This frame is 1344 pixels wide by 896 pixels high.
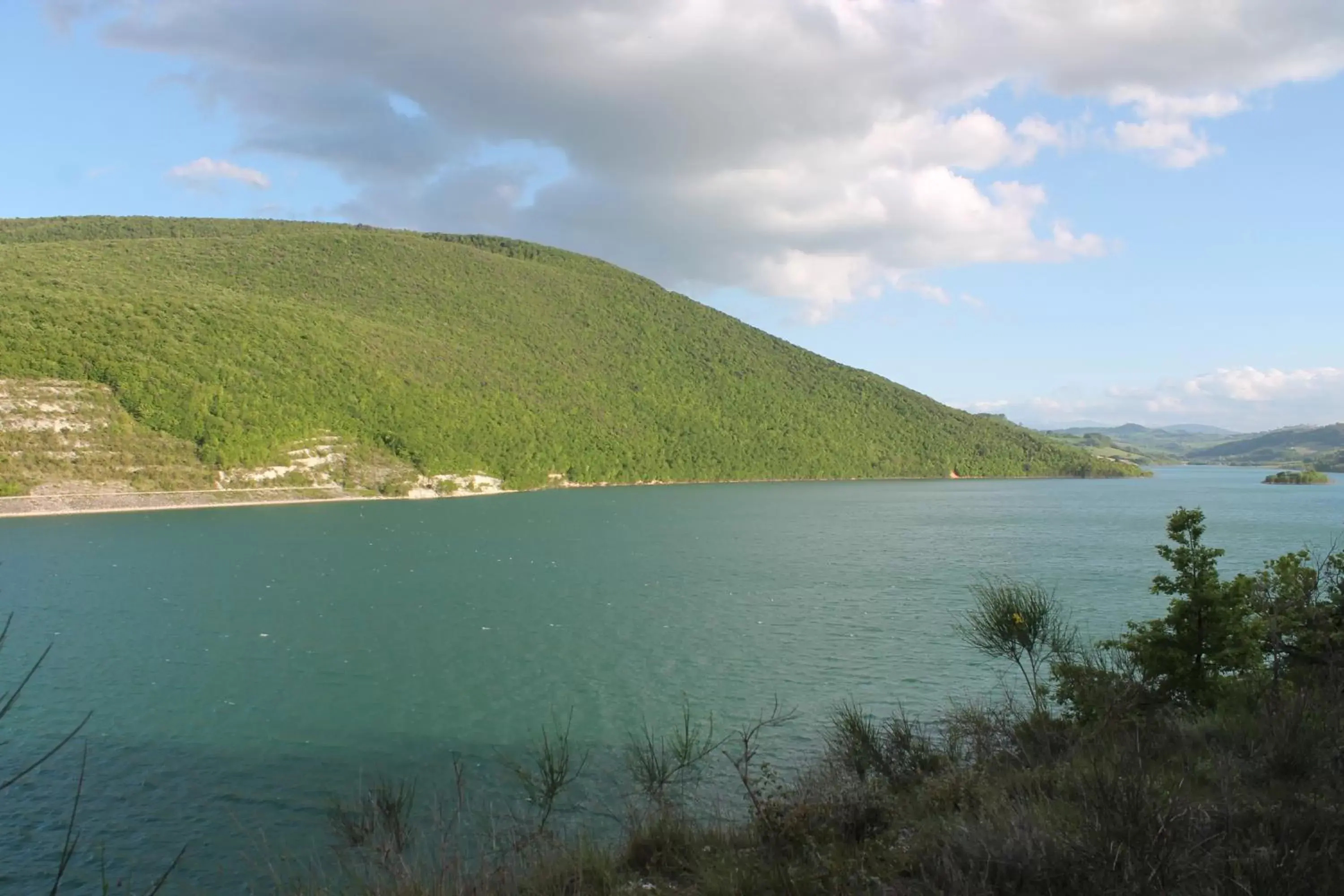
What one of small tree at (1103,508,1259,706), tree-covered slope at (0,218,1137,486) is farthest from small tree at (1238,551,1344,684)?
tree-covered slope at (0,218,1137,486)

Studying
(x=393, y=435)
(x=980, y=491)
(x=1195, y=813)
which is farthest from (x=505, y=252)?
(x=1195, y=813)

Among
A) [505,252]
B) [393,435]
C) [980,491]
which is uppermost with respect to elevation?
[505,252]

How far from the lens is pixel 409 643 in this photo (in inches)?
863

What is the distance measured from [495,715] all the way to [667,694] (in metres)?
3.47

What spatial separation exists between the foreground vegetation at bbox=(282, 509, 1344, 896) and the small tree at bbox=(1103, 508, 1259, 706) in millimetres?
29

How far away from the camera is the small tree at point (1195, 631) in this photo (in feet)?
33.1

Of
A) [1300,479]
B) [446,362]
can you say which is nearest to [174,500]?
[446,362]

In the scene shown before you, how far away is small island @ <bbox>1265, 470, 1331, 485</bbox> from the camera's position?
116m

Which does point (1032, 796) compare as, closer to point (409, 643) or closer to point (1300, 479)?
point (409, 643)

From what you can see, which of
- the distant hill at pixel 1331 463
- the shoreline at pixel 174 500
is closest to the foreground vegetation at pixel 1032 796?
the shoreline at pixel 174 500

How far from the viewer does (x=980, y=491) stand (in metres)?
103

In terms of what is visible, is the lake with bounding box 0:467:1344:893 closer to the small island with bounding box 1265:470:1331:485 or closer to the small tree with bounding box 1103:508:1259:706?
the small tree with bounding box 1103:508:1259:706

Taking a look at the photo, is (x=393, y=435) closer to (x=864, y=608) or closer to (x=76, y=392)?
(x=76, y=392)

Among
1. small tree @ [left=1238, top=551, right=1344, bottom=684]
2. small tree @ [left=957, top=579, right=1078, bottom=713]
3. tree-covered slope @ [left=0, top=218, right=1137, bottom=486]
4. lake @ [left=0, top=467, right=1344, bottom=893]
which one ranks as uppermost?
tree-covered slope @ [left=0, top=218, right=1137, bottom=486]
